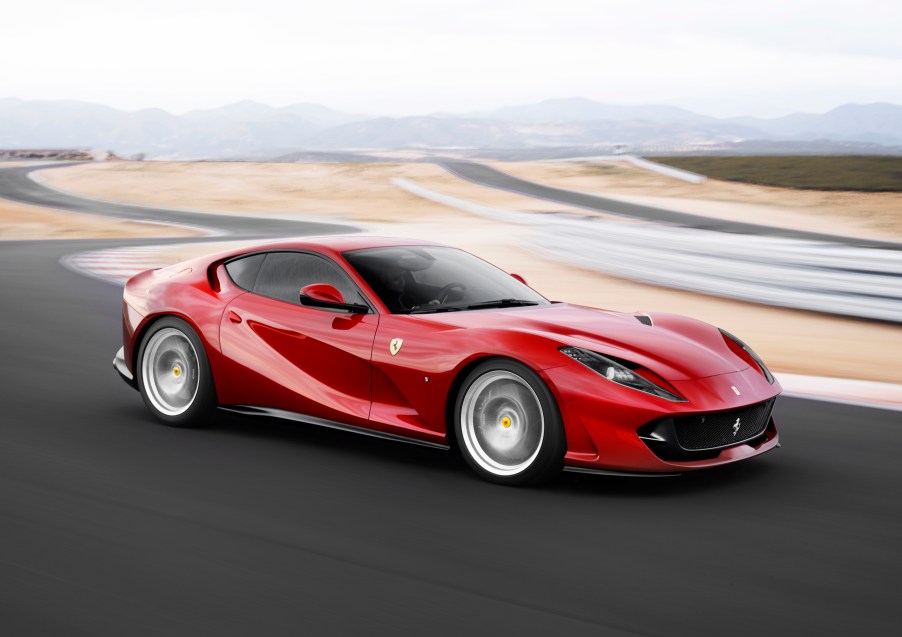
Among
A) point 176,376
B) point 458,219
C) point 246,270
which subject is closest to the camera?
point 246,270

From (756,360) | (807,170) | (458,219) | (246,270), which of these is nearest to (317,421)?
(246,270)

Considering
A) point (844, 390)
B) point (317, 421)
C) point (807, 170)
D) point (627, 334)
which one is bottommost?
point (807, 170)

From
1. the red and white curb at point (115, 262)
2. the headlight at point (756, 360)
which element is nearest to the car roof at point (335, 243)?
the headlight at point (756, 360)

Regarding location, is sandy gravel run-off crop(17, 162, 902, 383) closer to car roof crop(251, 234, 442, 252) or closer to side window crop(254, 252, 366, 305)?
car roof crop(251, 234, 442, 252)

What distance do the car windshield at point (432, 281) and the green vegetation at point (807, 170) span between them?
112ft

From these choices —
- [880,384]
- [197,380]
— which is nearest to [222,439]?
[197,380]

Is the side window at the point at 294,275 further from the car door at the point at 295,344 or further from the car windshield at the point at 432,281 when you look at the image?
the car windshield at the point at 432,281

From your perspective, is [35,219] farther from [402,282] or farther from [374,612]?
[374,612]

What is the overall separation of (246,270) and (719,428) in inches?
113

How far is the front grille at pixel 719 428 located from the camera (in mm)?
5031

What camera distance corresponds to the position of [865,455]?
6.08 metres

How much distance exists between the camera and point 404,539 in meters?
4.48

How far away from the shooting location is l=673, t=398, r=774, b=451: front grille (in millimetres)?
5031

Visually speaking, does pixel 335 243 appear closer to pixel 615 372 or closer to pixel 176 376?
pixel 176 376
